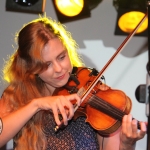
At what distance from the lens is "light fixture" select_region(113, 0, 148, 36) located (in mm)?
1701

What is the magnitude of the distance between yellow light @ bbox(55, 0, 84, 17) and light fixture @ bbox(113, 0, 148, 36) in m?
0.22

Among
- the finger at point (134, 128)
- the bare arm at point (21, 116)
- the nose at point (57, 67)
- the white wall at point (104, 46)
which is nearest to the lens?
the finger at point (134, 128)

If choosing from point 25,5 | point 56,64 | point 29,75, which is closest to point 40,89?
point 29,75

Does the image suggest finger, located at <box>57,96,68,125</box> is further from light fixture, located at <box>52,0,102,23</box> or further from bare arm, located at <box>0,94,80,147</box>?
light fixture, located at <box>52,0,102,23</box>

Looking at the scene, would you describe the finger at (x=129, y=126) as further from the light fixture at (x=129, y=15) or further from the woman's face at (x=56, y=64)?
the light fixture at (x=129, y=15)

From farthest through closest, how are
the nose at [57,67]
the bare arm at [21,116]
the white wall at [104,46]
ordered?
the white wall at [104,46], the nose at [57,67], the bare arm at [21,116]

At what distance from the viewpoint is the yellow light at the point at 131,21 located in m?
1.72

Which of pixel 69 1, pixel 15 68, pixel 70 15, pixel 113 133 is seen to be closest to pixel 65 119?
pixel 113 133

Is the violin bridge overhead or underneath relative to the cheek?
underneath

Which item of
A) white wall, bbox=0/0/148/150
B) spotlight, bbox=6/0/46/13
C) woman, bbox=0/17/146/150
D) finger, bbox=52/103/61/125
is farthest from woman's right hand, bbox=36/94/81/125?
white wall, bbox=0/0/148/150

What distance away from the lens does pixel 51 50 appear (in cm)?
127

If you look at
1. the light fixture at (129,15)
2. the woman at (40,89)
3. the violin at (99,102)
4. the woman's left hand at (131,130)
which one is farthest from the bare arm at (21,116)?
the light fixture at (129,15)

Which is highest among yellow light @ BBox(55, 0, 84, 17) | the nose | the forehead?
yellow light @ BBox(55, 0, 84, 17)

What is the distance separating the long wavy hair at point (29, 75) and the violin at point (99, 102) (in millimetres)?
123
